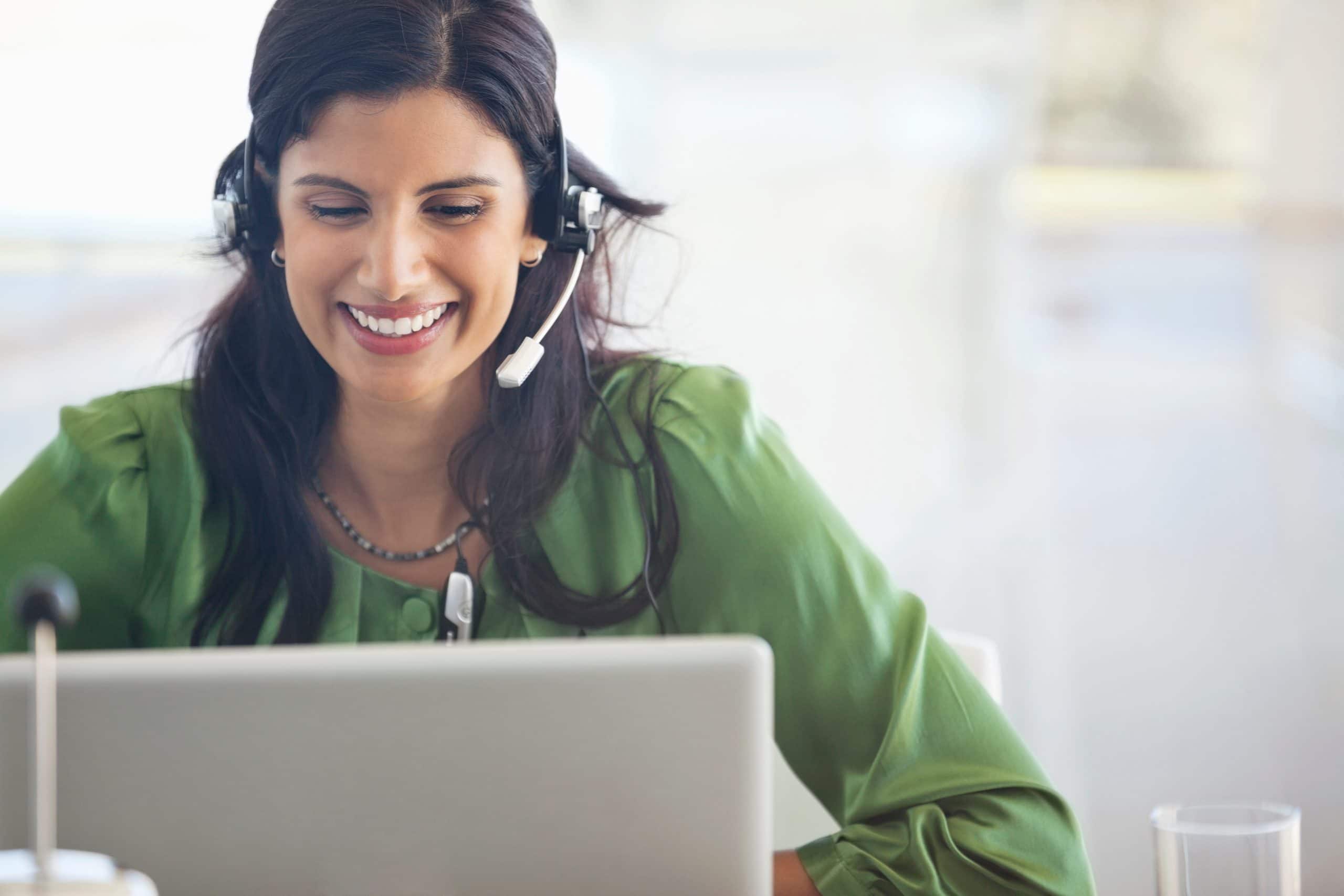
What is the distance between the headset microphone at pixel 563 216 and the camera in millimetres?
1334

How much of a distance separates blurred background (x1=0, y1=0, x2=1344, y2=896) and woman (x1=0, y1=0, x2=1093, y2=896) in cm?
91

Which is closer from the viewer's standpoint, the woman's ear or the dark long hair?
the dark long hair

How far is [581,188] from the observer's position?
136 centimetres

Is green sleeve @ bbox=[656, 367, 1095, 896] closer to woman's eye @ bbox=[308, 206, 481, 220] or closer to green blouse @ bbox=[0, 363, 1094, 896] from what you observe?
green blouse @ bbox=[0, 363, 1094, 896]

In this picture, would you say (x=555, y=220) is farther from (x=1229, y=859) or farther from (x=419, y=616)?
(x=1229, y=859)

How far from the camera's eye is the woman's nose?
1272mm

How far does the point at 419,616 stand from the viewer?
4.21ft

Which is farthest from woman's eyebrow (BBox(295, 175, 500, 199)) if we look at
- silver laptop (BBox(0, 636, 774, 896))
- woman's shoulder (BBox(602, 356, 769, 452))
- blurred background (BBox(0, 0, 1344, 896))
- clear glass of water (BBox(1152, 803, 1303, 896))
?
blurred background (BBox(0, 0, 1344, 896))

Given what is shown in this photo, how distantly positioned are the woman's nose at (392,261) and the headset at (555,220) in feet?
0.39

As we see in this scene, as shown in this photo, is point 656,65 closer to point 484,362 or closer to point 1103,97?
point 1103,97

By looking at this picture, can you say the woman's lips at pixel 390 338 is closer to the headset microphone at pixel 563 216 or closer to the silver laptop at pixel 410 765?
the headset microphone at pixel 563 216

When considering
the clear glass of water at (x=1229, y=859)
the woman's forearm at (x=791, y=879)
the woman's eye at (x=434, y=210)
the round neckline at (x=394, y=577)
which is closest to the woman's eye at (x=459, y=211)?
the woman's eye at (x=434, y=210)

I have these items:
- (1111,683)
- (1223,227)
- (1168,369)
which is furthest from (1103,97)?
(1111,683)

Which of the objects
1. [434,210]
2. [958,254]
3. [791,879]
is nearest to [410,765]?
[791,879]
